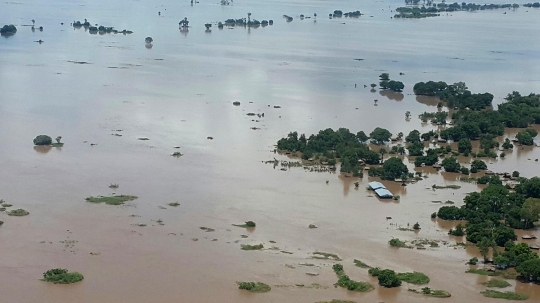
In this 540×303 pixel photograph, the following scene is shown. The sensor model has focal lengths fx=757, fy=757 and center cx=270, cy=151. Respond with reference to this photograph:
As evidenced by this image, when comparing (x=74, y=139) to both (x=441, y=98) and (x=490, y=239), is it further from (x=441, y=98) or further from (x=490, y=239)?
(x=441, y=98)

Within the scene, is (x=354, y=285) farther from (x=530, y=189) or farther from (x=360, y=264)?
(x=530, y=189)

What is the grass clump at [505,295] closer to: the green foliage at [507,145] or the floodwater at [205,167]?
the floodwater at [205,167]

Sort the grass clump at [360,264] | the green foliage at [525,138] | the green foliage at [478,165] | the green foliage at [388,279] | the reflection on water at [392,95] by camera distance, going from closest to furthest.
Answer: the green foliage at [388,279], the grass clump at [360,264], the green foliage at [478,165], the green foliage at [525,138], the reflection on water at [392,95]

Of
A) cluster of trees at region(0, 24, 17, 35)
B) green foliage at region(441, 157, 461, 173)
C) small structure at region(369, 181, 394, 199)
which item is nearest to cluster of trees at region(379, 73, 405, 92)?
green foliage at region(441, 157, 461, 173)

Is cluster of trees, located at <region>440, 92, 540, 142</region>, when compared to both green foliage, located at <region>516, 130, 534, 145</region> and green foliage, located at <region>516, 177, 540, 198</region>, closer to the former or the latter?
green foliage, located at <region>516, 130, 534, 145</region>

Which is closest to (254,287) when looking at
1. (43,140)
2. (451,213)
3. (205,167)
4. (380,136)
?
(451,213)

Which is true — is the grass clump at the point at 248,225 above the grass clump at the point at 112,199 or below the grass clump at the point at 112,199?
below

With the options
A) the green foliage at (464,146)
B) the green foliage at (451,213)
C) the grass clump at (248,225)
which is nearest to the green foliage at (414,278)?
the green foliage at (451,213)

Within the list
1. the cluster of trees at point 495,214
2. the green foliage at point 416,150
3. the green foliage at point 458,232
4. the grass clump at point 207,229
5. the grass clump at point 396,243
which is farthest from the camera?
the green foliage at point 416,150
